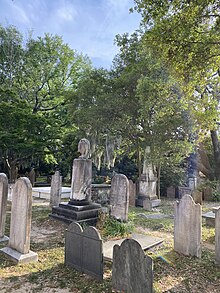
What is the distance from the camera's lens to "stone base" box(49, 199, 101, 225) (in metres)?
6.14

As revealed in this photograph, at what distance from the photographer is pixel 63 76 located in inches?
913

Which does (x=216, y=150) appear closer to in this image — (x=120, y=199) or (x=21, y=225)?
(x=120, y=199)

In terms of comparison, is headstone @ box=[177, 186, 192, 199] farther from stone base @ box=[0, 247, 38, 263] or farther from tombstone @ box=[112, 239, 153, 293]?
tombstone @ box=[112, 239, 153, 293]

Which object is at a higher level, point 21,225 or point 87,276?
point 21,225

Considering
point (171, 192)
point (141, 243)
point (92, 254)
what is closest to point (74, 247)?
point (92, 254)

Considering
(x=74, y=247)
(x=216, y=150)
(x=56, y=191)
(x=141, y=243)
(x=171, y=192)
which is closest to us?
(x=74, y=247)

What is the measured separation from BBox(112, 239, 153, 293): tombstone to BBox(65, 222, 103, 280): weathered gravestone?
1.05 feet

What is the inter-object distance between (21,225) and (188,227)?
3180 mm

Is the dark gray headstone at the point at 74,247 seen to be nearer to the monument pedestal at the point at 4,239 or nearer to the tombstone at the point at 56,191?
the monument pedestal at the point at 4,239

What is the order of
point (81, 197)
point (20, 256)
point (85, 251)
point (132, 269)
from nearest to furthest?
point (132, 269) < point (85, 251) < point (20, 256) < point (81, 197)

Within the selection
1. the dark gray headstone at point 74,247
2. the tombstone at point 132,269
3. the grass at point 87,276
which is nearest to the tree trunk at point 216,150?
the grass at point 87,276

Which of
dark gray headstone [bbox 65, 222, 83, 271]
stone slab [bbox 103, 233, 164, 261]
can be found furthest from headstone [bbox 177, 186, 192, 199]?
dark gray headstone [bbox 65, 222, 83, 271]

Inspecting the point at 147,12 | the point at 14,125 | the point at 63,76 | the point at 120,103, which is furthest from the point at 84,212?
the point at 63,76

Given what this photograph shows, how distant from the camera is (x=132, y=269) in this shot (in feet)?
9.59
